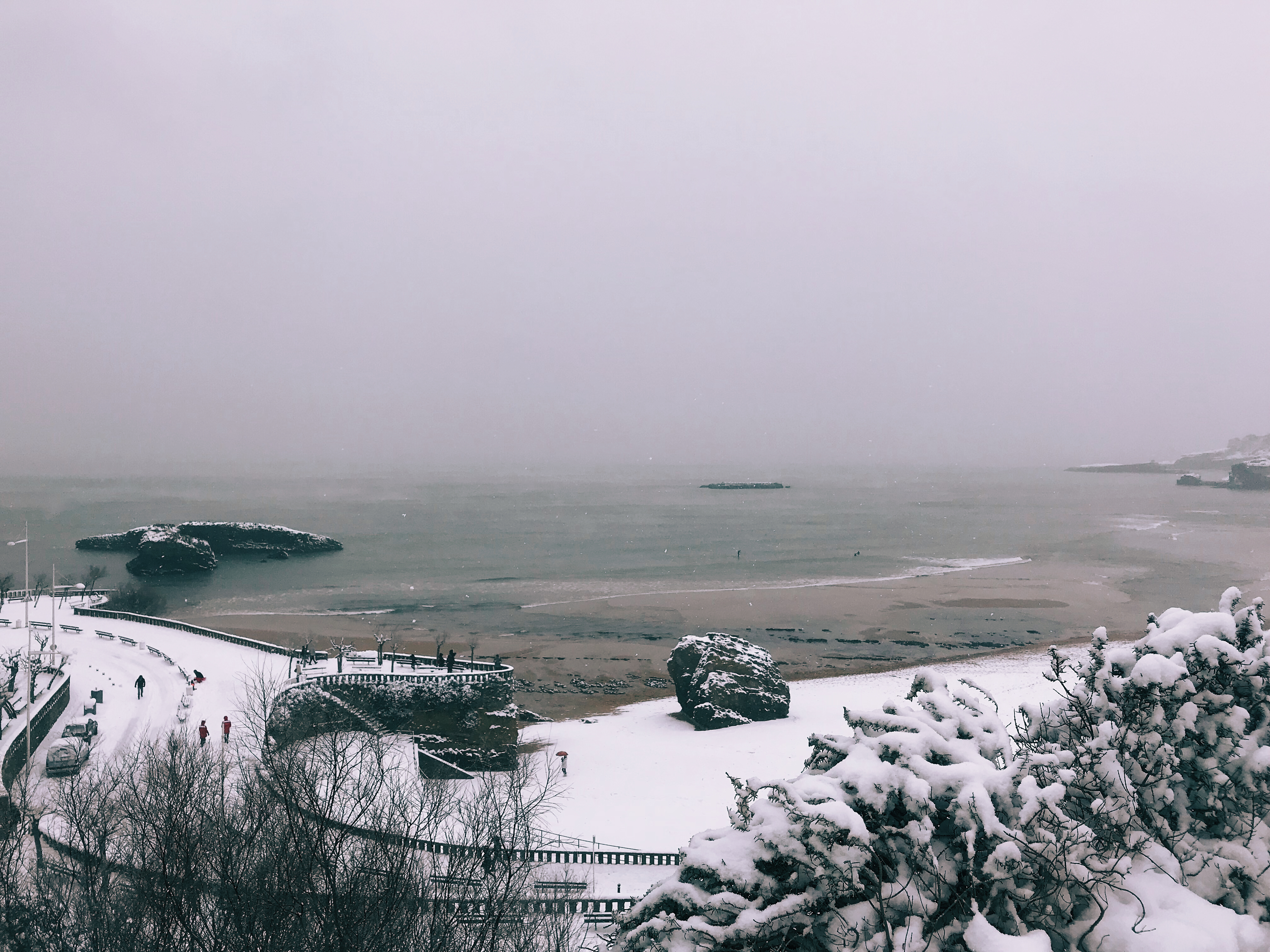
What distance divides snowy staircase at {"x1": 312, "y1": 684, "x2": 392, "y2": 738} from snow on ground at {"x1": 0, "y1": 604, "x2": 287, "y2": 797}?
2.68 metres

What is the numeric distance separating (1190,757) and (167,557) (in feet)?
282

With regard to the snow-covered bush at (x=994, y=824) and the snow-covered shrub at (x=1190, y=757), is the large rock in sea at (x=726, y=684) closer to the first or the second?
the snow-covered bush at (x=994, y=824)

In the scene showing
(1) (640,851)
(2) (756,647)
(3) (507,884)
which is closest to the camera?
(3) (507,884)

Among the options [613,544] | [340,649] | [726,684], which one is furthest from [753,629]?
[613,544]

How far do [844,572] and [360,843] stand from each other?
61.6 metres

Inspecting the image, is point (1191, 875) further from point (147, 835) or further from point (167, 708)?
point (167, 708)

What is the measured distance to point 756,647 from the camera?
30.9 m

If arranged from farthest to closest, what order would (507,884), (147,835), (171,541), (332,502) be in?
(332,502)
(171,541)
(147,835)
(507,884)

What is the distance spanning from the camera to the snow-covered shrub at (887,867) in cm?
517

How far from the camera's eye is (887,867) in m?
5.46

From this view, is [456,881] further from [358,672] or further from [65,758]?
[358,672]

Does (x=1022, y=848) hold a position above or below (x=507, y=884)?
above

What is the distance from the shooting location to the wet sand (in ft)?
123

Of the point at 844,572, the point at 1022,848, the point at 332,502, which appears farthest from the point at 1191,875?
the point at 332,502
